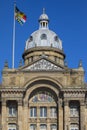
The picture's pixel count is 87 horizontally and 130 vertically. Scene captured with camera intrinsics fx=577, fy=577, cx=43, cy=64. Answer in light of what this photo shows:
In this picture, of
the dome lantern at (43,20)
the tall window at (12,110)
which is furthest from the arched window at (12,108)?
the dome lantern at (43,20)

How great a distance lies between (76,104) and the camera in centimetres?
8669

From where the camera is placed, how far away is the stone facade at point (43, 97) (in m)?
85.6

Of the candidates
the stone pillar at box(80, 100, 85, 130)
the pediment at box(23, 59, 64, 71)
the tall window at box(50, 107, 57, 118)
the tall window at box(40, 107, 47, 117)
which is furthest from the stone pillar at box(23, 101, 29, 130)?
the stone pillar at box(80, 100, 85, 130)

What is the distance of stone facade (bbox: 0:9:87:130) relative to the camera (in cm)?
8562

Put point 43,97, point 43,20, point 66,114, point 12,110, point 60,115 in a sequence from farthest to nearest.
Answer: point 43,20, point 43,97, point 12,110, point 60,115, point 66,114

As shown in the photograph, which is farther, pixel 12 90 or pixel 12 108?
pixel 12 108

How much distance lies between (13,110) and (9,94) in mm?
2567

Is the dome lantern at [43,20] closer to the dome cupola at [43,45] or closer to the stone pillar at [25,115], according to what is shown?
the dome cupola at [43,45]

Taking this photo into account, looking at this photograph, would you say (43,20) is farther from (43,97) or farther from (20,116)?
(20,116)

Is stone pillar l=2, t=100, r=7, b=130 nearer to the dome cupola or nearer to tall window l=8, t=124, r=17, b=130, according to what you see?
tall window l=8, t=124, r=17, b=130

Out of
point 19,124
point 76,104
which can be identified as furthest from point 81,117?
point 19,124

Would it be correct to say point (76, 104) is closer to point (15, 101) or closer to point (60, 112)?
point (60, 112)

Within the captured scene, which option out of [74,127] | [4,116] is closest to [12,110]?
[4,116]

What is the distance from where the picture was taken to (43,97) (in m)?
87.9
